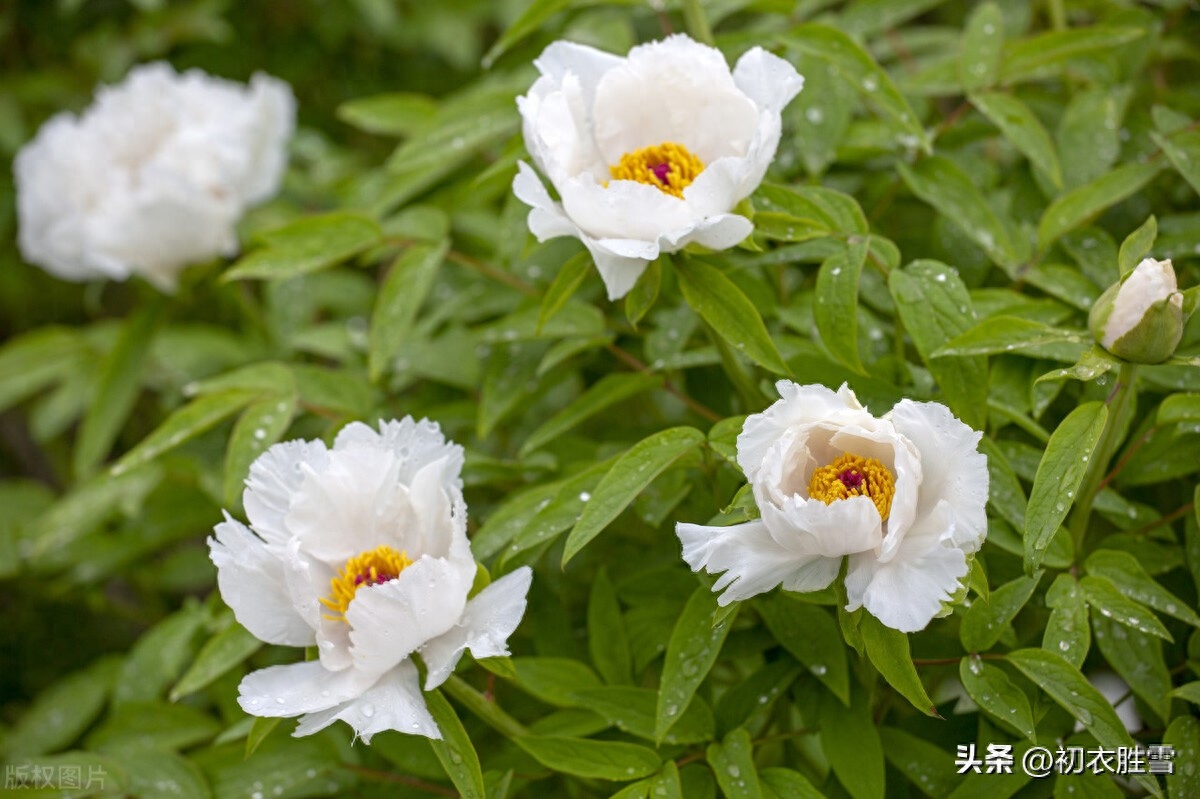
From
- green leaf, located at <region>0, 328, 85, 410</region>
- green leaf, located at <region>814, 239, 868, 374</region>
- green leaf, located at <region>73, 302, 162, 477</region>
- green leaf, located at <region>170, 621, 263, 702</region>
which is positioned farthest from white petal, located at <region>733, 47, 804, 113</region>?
green leaf, located at <region>0, 328, 85, 410</region>

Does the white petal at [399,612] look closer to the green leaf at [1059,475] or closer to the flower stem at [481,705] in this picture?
the flower stem at [481,705]

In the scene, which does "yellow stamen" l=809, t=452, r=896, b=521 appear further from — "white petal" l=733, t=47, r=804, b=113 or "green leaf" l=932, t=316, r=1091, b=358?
"white petal" l=733, t=47, r=804, b=113

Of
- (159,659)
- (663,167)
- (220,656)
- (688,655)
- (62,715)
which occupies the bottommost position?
(62,715)

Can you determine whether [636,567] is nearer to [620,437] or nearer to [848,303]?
[620,437]

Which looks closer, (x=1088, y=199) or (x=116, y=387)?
(x=1088, y=199)

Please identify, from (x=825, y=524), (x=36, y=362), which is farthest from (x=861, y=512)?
(x=36, y=362)

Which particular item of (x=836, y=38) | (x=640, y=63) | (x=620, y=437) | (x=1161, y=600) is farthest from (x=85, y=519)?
(x=1161, y=600)

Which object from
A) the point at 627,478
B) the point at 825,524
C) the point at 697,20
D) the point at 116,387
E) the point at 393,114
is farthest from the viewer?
the point at 116,387

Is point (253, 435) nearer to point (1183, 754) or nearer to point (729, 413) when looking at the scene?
point (729, 413)
